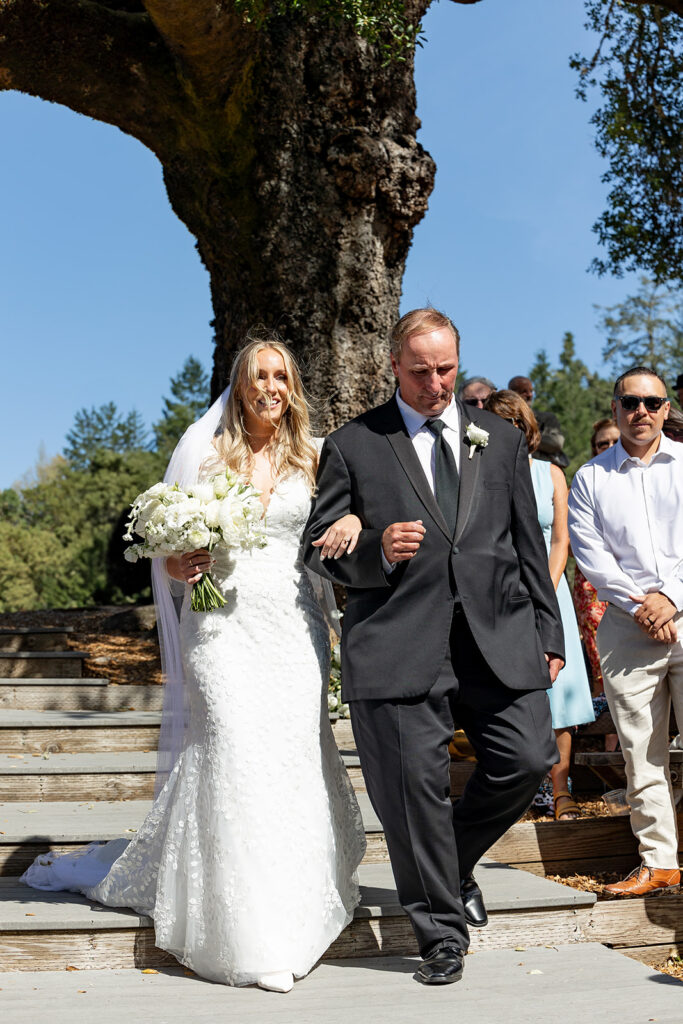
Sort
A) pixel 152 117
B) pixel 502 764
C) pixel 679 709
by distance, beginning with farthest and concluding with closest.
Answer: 1. pixel 152 117
2. pixel 679 709
3. pixel 502 764

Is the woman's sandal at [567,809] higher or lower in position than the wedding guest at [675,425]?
lower

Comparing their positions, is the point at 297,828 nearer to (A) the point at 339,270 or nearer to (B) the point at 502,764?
(B) the point at 502,764

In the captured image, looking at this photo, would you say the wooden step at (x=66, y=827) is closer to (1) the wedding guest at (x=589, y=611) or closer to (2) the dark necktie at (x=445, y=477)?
(1) the wedding guest at (x=589, y=611)

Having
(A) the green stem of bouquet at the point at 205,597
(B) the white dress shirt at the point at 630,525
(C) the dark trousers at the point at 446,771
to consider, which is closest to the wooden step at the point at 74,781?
(A) the green stem of bouquet at the point at 205,597

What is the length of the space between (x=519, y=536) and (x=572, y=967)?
1.76m

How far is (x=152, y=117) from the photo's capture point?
382 inches

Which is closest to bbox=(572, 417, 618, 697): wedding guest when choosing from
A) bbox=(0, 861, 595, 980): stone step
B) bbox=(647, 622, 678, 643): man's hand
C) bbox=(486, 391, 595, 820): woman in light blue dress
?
bbox=(486, 391, 595, 820): woman in light blue dress

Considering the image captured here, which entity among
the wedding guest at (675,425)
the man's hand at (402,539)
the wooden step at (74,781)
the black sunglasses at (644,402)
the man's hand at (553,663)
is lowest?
the wooden step at (74,781)

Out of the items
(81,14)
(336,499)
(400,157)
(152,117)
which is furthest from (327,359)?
(336,499)

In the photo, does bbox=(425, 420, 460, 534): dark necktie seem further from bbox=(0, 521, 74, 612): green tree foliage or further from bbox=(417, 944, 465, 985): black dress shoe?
bbox=(0, 521, 74, 612): green tree foliage

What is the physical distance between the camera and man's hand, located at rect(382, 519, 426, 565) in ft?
12.5

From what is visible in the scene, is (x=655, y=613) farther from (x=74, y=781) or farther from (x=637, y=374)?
(x=74, y=781)

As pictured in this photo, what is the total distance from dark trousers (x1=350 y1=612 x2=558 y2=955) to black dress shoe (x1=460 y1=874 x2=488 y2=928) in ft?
0.74

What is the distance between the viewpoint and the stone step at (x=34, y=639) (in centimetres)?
988
